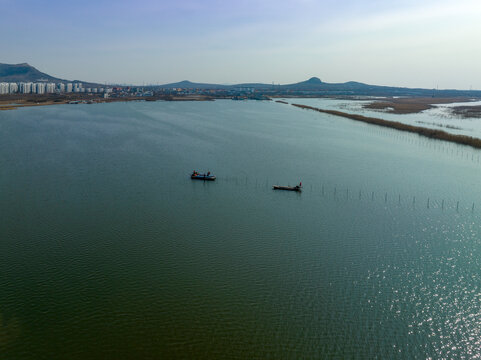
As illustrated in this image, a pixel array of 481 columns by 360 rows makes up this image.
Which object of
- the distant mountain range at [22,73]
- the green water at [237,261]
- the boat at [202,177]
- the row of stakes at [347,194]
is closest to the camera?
the green water at [237,261]

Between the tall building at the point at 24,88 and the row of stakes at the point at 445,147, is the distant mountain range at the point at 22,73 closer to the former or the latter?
Result: the tall building at the point at 24,88

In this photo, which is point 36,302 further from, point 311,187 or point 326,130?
point 326,130


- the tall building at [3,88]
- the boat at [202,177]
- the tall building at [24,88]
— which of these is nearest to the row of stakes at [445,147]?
the boat at [202,177]

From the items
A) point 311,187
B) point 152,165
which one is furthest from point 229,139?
point 311,187

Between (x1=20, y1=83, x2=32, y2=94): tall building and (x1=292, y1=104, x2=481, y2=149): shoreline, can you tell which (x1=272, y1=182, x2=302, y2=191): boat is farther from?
(x1=20, y1=83, x2=32, y2=94): tall building

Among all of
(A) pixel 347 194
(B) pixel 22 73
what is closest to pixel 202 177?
(A) pixel 347 194

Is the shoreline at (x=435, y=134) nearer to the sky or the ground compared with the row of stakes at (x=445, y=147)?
nearer to the sky

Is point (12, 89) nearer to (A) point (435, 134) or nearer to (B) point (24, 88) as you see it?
(B) point (24, 88)

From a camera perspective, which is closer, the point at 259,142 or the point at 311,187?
the point at 311,187

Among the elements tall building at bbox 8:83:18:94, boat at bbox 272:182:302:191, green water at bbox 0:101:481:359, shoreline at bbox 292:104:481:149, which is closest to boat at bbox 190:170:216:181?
green water at bbox 0:101:481:359
